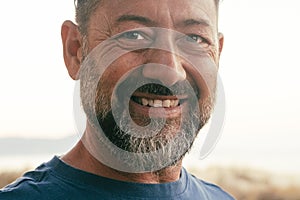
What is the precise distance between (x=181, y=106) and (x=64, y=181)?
1.27 ft

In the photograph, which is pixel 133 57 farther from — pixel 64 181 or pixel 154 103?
pixel 64 181

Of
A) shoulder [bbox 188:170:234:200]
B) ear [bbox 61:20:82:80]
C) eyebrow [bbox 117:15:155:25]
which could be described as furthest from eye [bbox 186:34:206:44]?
shoulder [bbox 188:170:234:200]

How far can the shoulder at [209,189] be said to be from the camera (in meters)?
1.93

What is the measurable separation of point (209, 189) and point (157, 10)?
2.26 ft

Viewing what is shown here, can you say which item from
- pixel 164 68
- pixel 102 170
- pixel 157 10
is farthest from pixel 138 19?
pixel 102 170

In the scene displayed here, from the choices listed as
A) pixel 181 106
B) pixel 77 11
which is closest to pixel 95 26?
pixel 77 11

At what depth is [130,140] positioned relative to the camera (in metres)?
1.67

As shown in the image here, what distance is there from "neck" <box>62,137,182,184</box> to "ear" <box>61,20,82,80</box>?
0.76ft

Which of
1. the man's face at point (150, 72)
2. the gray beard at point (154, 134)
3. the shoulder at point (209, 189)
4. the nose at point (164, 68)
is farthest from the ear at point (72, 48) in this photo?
the shoulder at point (209, 189)

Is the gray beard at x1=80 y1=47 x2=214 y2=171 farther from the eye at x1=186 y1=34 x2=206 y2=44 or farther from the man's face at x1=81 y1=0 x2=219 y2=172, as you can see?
the eye at x1=186 y1=34 x2=206 y2=44

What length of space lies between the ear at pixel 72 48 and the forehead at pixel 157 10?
0.45 feet

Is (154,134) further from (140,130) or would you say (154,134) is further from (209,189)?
(209,189)

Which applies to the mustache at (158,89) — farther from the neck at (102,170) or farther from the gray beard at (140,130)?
the neck at (102,170)

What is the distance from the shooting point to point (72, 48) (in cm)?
182
